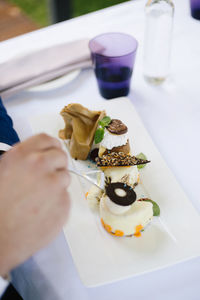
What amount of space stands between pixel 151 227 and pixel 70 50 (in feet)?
2.59

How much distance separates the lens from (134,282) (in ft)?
2.47

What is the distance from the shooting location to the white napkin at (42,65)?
126 centimetres

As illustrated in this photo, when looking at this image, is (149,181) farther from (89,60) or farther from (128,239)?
(89,60)

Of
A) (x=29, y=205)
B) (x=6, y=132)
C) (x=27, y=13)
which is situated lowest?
(x=27, y=13)

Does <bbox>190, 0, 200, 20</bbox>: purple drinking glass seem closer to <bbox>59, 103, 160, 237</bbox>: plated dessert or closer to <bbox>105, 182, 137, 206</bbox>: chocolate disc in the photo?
<bbox>59, 103, 160, 237</bbox>: plated dessert

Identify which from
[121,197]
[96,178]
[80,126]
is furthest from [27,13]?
[121,197]

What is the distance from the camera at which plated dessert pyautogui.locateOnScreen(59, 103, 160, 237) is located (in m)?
0.81

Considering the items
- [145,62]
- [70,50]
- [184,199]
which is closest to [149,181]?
[184,199]

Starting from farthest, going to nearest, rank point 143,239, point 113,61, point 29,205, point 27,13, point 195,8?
point 27,13, point 195,8, point 113,61, point 143,239, point 29,205

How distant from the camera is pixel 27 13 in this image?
333 centimetres

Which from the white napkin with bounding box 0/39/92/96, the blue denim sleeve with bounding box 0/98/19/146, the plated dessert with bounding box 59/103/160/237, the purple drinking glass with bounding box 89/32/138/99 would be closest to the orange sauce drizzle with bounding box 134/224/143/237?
the plated dessert with bounding box 59/103/160/237

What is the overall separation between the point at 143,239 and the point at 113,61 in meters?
0.63

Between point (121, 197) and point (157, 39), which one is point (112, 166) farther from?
point (157, 39)

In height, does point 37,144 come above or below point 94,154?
above
